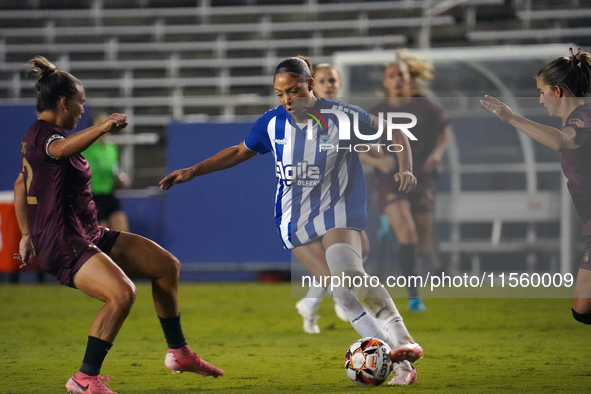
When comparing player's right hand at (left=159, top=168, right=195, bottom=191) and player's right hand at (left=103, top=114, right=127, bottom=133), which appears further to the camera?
player's right hand at (left=159, top=168, right=195, bottom=191)

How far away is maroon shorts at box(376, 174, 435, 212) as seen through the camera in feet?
22.5

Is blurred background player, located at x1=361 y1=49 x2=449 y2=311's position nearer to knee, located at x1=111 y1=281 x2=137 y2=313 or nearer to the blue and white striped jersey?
the blue and white striped jersey

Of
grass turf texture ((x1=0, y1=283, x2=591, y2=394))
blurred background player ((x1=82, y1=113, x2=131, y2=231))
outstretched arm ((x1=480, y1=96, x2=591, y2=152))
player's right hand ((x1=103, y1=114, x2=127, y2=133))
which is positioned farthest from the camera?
blurred background player ((x1=82, y1=113, x2=131, y2=231))

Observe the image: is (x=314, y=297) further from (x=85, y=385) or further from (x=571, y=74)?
(x=571, y=74)

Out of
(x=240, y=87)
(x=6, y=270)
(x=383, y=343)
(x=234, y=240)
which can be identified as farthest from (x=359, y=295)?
(x=240, y=87)

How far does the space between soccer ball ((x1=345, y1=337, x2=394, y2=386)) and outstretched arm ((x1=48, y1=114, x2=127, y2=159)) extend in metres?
1.64

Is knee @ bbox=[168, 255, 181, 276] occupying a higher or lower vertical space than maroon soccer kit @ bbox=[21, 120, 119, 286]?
lower

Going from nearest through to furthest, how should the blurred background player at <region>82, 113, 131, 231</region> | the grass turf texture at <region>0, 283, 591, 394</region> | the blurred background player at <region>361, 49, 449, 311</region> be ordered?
the grass turf texture at <region>0, 283, 591, 394</region> → the blurred background player at <region>361, 49, 449, 311</region> → the blurred background player at <region>82, 113, 131, 231</region>

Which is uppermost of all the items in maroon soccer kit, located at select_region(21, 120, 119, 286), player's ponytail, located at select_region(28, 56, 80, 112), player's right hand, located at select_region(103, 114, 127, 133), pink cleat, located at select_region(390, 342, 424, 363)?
player's ponytail, located at select_region(28, 56, 80, 112)

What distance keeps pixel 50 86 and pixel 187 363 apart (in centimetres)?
169

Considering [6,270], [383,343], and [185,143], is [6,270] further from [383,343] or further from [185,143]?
[383,343]

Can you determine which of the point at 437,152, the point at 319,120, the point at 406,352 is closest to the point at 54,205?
the point at 319,120

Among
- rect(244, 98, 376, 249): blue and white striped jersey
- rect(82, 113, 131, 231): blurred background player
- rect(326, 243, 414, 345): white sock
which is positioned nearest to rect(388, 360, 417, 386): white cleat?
rect(326, 243, 414, 345): white sock

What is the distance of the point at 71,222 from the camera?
3822mm
